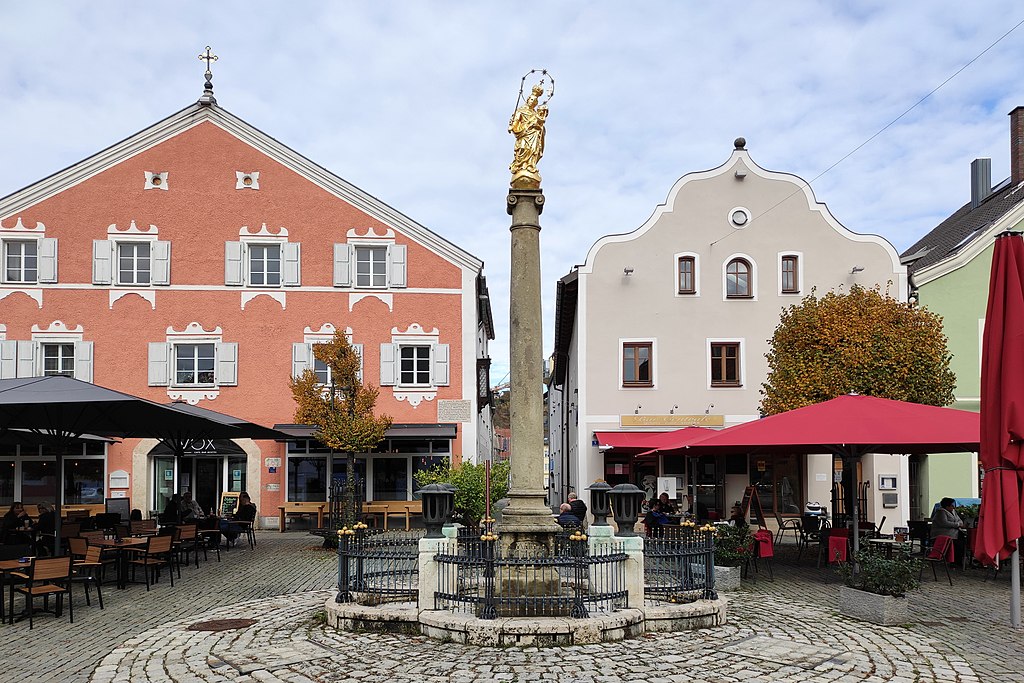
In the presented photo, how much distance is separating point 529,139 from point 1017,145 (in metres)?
27.9

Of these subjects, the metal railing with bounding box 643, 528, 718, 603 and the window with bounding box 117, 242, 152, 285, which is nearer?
the metal railing with bounding box 643, 528, 718, 603

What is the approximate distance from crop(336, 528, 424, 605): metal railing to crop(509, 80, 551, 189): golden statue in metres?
4.68

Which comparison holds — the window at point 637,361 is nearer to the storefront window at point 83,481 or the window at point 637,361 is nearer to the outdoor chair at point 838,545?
the outdoor chair at point 838,545

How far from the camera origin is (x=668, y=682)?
815 cm

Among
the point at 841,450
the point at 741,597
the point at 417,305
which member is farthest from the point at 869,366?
the point at 417,305

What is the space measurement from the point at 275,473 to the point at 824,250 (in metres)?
16.8

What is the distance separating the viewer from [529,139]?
12.3m

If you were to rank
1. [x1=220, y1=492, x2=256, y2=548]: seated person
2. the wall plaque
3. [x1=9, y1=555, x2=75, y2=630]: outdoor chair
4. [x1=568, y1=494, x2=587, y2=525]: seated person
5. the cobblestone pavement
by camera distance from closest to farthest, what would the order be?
the cobblestone pavement
[x1=9, y1=555, x2=75, y2=630]: outdoor chair
[x1=568, y1=494, x2=587, y2=525]: seated person
[x1=220, y1=492, x2=256, y2=548]: seated person
the wall plaque

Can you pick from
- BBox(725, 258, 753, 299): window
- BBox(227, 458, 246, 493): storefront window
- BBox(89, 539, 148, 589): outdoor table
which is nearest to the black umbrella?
BBox(89, 539, 148, 589): outdoor table

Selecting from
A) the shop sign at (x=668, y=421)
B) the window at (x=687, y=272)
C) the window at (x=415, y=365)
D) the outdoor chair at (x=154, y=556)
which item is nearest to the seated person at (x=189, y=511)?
the outdoor chair at (x=154, y=556)

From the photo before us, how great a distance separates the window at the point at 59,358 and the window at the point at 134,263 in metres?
2.33

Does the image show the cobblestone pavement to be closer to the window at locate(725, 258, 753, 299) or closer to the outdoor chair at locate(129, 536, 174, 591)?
the outdoor chair at locate(129, 536, 174, 591)

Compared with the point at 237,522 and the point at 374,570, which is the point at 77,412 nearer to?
the point at 374,570

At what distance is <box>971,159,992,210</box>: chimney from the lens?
1473 inches
